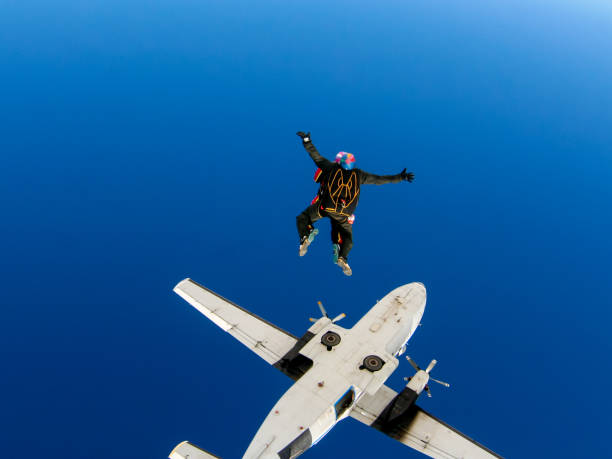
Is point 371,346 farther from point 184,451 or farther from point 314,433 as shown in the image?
point 184,451

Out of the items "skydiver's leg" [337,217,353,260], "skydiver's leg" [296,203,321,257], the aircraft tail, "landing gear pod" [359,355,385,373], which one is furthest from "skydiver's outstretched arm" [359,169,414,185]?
the aircraft tail

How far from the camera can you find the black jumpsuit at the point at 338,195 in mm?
16281

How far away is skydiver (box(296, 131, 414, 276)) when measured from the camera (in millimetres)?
16250

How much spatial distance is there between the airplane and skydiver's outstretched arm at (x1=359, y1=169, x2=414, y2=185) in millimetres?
8790

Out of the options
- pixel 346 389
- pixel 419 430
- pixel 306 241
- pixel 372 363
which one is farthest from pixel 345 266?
pixel 419 430

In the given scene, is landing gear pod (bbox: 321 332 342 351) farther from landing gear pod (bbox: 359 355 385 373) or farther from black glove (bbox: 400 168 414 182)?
black glove (bbox: 400 168 414 182)

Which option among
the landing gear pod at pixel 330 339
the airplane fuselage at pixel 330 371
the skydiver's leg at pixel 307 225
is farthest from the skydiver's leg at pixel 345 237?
the airplane fuselage at pixel 330 371

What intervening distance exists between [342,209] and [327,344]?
7870 millimetres

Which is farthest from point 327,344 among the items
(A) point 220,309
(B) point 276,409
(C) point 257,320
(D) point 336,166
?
(D) point 336,166

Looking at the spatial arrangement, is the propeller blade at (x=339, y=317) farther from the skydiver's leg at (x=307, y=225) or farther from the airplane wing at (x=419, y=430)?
the skydiver's leg at (x=307, y=225)

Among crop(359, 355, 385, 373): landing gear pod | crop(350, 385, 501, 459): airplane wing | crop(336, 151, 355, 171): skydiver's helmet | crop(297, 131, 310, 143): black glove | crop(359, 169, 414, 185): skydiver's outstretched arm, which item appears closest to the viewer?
crop(336, 151, 355, 171): skydiver's helmet

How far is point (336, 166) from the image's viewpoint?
1641cm

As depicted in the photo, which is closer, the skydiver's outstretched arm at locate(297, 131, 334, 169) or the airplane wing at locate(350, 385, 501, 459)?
the skydiver's outstretched arm at locate(297, 131, 334, 169)

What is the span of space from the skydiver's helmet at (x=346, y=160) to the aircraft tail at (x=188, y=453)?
15007mm
